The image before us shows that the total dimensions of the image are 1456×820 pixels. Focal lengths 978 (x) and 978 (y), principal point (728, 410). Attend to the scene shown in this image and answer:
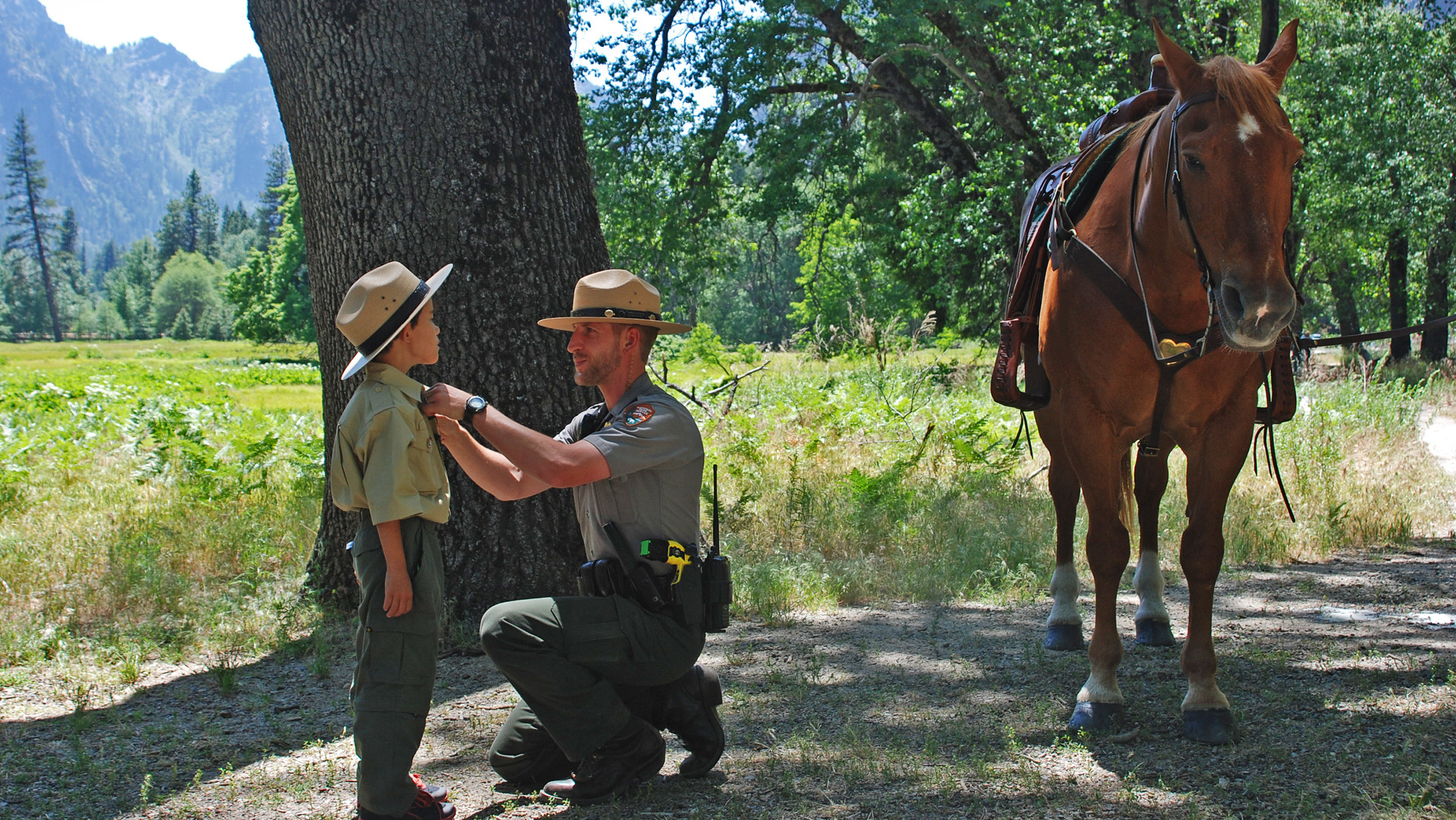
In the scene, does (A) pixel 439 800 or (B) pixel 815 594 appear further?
(B) pixel 815 594

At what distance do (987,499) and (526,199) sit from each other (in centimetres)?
521

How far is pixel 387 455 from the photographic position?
9.87 ft

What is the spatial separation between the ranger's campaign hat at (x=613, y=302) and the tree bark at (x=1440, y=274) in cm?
2633

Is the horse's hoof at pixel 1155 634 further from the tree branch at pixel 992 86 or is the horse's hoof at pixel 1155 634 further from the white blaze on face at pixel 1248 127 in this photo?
the tree branch at pixel 992 86

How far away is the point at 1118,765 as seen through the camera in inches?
141

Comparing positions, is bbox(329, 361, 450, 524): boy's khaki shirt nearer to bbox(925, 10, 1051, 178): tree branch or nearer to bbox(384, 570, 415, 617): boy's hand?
bbox(384, 570, 415, 617): boy's hand

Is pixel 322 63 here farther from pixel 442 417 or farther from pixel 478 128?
pixel 442 417

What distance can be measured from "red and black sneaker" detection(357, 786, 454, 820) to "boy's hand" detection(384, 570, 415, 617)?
584mm

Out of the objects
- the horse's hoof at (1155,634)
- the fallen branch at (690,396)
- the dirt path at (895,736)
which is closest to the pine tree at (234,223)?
the fallen branch at (690,396)

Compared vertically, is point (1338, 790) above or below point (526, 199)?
below

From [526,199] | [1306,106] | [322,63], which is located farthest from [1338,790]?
[1306,106]

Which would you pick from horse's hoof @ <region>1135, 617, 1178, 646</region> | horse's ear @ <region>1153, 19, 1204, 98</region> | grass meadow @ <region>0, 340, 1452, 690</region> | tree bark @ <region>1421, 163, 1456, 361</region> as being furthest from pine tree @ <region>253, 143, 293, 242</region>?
horse's ear @ <region>1153, 19, 1204, 98</region>

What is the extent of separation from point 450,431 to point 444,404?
94mm

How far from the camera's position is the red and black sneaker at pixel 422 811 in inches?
120
